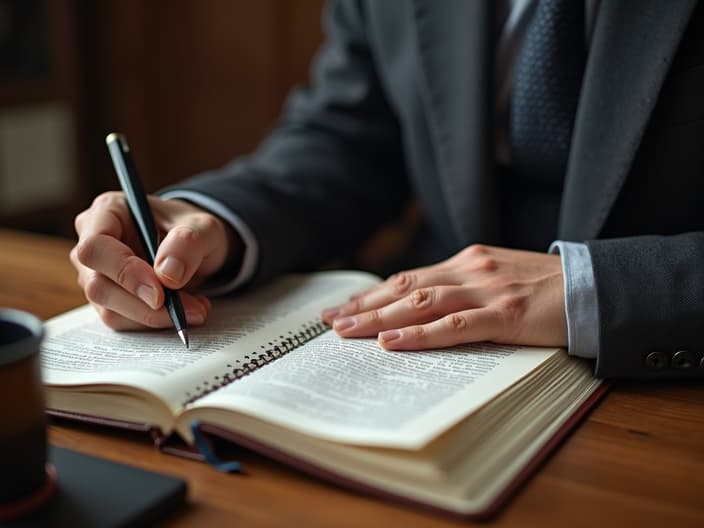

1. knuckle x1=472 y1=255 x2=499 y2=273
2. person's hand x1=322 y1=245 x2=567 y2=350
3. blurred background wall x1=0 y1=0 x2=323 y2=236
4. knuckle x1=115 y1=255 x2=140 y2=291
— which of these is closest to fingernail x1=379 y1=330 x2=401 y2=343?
person's hand x1=322 y1=245 x2=567 y2=350

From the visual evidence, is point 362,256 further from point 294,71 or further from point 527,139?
point 527,139

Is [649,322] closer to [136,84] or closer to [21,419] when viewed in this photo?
[21,419]

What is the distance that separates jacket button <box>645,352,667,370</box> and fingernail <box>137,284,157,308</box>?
442mm

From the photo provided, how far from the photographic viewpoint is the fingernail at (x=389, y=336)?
0.74 m

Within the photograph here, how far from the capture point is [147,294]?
30.8 inches

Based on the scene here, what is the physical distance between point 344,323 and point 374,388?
0.14m

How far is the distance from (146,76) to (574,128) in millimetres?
2476

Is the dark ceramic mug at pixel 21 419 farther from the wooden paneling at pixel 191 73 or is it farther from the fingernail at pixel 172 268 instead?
the wooden paneling at pixel 191 73

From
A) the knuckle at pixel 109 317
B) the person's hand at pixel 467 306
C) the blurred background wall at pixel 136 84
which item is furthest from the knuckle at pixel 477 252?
the blurred background wall at pixel 136 84

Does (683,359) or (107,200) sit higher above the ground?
(107,200)

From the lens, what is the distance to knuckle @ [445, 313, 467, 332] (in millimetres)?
747

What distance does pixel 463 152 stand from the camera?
3.69ft

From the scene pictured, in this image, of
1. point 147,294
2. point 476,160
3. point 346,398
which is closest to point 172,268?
point 147,294

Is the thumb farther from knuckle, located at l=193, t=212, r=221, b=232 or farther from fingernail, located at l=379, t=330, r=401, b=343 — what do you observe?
fingernail, located at l=379, t=330, r=401, b=343
